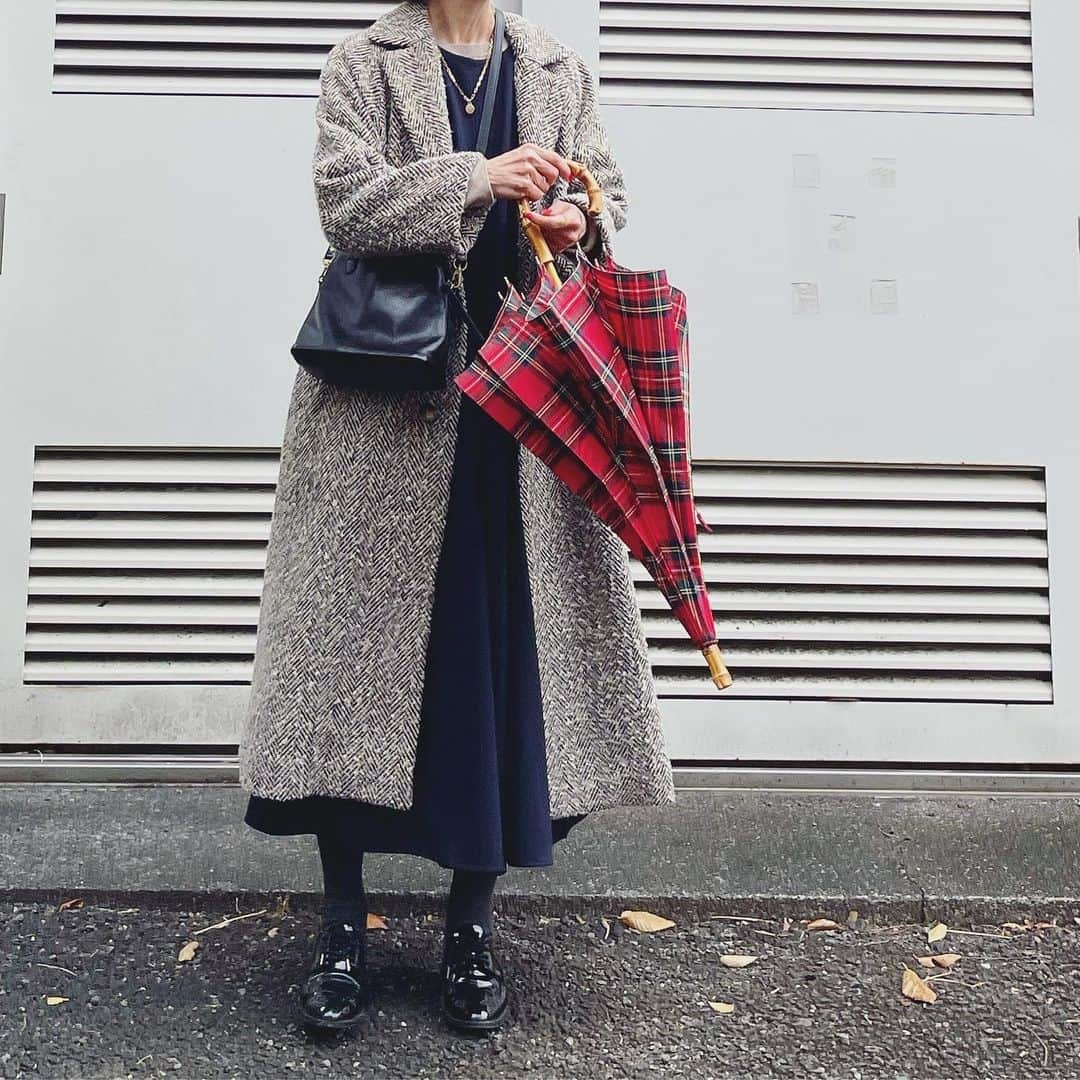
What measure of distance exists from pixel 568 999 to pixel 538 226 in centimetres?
143

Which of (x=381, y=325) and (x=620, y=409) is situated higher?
(x=381, y=325)

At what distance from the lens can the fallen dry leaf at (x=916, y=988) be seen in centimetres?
243

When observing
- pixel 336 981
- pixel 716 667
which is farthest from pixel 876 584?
pixel 336 981

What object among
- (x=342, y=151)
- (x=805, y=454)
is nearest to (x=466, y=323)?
(x=342, y=151)

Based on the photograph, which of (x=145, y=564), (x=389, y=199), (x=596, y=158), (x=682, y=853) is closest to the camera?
(x=389, y=199)

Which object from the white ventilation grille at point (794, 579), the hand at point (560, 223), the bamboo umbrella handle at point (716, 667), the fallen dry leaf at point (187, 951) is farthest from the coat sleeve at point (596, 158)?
Answer: the fallen dry leaf at point (187, 951)

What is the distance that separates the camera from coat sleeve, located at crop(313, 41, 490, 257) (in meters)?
2.03

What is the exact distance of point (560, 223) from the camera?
2107 millimetres

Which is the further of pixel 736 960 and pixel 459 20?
pixel 736 960

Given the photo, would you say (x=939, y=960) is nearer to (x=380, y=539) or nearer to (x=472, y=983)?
(x=472, y=983)

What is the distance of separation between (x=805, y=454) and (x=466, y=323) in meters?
1.65

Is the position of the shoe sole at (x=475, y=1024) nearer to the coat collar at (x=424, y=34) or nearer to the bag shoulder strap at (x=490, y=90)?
the bag shoulder strap at (x=490, y=90)

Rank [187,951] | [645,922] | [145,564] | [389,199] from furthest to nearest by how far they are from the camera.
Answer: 1. [145,564]
2. [645,922]
3. [187,951]
4. [389,199]

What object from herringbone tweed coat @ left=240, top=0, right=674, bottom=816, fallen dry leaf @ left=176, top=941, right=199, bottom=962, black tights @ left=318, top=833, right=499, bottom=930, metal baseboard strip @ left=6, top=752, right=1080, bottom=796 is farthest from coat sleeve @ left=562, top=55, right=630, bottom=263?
metal baseboard strip @ left=6, top=752, right=1080, bottom=796
